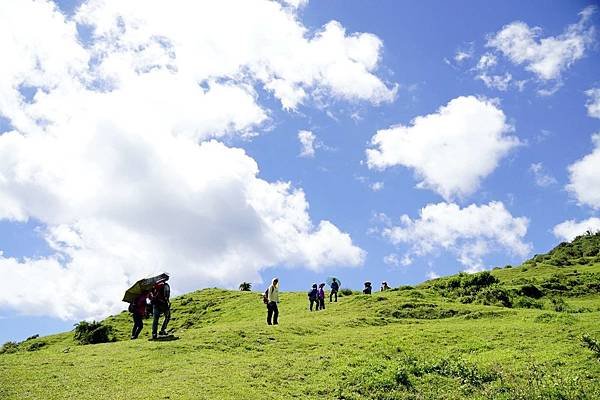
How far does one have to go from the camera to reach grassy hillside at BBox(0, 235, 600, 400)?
17891 millimetres

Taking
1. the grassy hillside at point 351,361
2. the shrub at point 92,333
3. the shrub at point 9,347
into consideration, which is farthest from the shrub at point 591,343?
the shrub at point 9,347

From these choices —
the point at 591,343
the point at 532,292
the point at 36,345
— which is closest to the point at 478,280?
the point at 532,292

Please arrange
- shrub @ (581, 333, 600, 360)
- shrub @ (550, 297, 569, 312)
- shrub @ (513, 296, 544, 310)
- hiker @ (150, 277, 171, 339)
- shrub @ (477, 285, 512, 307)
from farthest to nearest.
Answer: shrub @ (477, 285, 512, 307) < shrub @ (513, 296, 544, 310) < shrub @ (550, 297, 569, 312) < hiker @ (150, 277, 171, 339) < shrub @ (581, 333, 600, 360)

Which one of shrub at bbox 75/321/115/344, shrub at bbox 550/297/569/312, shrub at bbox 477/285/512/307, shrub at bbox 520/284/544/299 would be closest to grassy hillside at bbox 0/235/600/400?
shrub at bbox 550/297/569/312

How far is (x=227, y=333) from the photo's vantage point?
26156 mm

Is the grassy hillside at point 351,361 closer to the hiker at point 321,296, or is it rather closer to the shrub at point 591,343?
the shrub at point 591,343

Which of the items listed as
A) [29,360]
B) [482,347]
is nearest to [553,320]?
[482,347]

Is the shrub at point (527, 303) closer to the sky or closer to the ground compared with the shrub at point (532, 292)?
closer to the ground

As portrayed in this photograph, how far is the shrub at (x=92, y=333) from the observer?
4238cm

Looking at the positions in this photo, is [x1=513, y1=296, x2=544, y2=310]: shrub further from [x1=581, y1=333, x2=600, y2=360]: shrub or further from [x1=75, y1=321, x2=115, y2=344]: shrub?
[x1=75, y1=321, x2=115, y2=344]: shrub

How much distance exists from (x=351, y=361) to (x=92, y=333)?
27.2 metres

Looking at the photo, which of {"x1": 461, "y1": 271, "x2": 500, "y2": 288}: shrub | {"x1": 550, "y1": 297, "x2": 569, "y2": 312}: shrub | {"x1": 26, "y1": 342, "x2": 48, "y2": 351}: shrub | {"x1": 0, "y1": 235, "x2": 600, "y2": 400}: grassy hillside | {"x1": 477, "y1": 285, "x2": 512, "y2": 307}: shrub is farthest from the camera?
{"x1": 461, "y1": 271, "x2": 500, "y2": 288}: shrub

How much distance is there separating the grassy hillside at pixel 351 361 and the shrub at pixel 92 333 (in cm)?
1685

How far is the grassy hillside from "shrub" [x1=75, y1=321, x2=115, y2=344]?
55.3 ft
